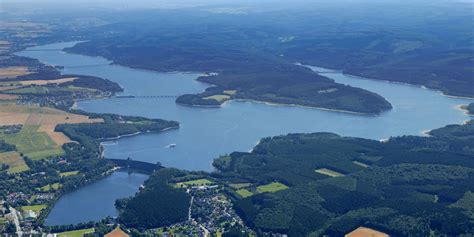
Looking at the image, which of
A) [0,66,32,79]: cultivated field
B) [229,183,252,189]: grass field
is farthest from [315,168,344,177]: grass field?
[0,66,32,79]: cultivated field

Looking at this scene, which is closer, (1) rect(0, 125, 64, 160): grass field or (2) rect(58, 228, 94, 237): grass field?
(2) rect(58, 228, 94, 237): grass field

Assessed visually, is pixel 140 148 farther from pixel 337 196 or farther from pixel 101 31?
pixel 101 31

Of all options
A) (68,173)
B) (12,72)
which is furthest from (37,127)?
(12,72)

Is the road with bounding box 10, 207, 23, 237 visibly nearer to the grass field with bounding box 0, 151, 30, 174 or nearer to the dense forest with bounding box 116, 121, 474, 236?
the dense forest with bounding box 116, 121, 474, 236

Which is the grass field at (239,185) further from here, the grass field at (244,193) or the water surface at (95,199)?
the water surface at (95,199)

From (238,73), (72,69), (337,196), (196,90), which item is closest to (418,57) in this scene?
(238,73)

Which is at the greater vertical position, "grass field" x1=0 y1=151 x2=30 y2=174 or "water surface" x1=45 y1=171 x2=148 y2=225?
"water surface" x1=45 y1=171 x2=148 y2=225
